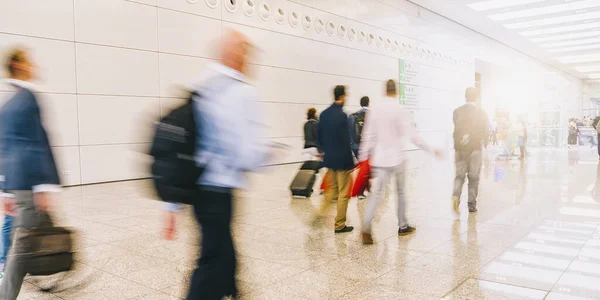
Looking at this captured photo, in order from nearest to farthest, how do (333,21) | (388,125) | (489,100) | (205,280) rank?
(205,280) < (388,125) < (333,21) < (489,100)

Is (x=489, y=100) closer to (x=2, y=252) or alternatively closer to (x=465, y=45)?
(x=465, y=45)

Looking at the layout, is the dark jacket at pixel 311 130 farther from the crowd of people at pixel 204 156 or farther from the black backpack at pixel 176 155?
the black backpack at pixel 176 155

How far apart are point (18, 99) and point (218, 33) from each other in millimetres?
Result: 10501

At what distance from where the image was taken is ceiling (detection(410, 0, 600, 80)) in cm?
2055

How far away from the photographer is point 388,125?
5141mm

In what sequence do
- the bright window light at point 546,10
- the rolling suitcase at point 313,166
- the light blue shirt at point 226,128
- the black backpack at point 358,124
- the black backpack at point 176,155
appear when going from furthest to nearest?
the bright window light at point 546,10 < the rolling suitcase at point 313,166 < the black backpack at point 358,124 < the light blue shirt at point 226,128 < the black backpack at point 176,155

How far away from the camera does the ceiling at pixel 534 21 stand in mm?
20547

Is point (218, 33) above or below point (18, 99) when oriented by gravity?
above

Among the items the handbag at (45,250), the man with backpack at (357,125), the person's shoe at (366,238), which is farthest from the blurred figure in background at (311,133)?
the handbag at (45,250)

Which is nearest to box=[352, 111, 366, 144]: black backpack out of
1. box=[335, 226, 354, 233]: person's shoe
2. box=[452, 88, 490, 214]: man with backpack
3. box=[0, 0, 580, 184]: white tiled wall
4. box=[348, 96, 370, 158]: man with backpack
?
box=[348, 96, 370, 158]: man with backpack

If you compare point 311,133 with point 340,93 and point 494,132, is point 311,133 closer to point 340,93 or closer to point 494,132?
point 340,93

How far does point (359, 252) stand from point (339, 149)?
139 cm

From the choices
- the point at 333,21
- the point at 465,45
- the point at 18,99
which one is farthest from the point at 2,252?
the point at 465,45

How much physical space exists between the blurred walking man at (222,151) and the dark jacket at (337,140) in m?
3.21
